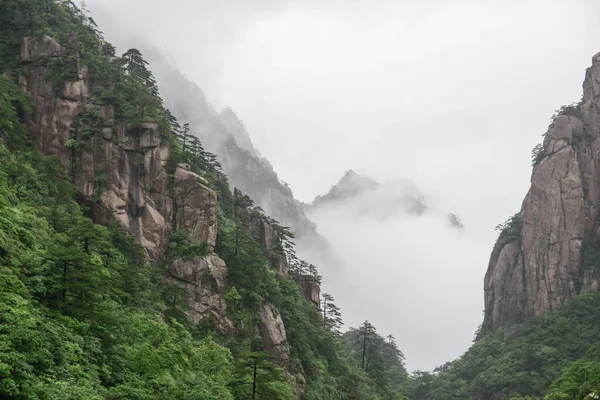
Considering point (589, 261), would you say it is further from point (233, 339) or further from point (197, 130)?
point (197, 130)

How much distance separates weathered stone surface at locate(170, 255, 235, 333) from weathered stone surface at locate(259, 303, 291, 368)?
4159 mm

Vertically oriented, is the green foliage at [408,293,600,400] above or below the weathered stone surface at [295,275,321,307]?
below

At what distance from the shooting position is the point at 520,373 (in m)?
90.6

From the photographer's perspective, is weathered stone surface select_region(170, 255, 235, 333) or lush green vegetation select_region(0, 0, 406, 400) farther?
weathered stone surface select_region(170, 255, 235, 333)

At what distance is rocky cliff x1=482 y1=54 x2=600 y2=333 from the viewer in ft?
355

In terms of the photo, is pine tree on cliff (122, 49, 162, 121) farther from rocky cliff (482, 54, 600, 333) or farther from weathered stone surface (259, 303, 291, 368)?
rocky cliff (482, 54, 600, 333)

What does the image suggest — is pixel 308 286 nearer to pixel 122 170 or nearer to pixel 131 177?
pixel 131 177

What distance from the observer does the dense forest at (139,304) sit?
2834cm

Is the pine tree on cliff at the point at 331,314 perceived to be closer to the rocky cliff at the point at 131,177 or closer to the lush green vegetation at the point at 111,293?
the lush green vegetation at the point at 111,293

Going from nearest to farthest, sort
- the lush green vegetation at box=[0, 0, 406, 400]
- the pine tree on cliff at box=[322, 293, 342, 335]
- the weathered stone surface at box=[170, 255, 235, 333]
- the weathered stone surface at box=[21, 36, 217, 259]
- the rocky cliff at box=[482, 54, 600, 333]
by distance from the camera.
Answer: the lush green vegetation at box=[0, 0, 406, 400] < the weathered stone surface at box=[170, 255, 235, 333] < the weathered stone surface at box=[21, 36, 217, 259] < the pine tree on cliff at box=[322, 293, 342, 335] < the rocky cliff at box=[482, 54, 600, 333]

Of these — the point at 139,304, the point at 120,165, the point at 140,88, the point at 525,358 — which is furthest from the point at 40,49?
the point at 525,358

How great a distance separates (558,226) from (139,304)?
90.9m

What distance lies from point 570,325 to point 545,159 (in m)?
34.0

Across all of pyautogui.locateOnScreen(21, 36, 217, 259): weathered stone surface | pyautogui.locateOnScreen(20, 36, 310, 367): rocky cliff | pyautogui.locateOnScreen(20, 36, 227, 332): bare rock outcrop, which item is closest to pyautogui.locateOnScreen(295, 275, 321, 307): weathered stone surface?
pyautogui.locateOnScreen(20, 36, 310, 367): rocky cliff
